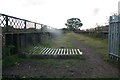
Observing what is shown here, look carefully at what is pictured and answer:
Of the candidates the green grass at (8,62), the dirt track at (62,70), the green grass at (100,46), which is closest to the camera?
the dirt track at (62,70)

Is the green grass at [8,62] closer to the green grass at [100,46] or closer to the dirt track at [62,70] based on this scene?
the dirt track at [62,70]

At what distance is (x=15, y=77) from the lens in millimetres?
7027

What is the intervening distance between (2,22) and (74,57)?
10.6 ft

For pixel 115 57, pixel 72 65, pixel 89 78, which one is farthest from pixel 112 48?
pixel 89 78

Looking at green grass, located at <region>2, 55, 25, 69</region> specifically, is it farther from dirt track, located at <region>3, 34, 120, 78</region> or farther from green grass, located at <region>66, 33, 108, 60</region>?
green grass, located at <region>66, 33, 108, 60</region>

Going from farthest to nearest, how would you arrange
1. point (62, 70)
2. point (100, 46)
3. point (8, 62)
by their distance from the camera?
point (100, 46)
point (8, 62)
point (62, 70)

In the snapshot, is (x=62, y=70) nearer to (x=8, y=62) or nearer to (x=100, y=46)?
(x=8, y=62)

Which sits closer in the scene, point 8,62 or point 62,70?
point 62,70

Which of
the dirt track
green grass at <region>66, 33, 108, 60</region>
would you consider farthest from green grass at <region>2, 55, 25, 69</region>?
green grass at <region>66, 33, 108, 60</region>

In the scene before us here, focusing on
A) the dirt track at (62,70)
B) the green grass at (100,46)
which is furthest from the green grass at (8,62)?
the green grass at (100,46)

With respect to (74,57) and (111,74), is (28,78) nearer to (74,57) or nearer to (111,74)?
(111,74)

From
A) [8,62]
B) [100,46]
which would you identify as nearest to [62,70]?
[8,62]

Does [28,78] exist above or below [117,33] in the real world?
below

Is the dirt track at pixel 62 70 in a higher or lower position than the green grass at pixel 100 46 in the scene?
lower
